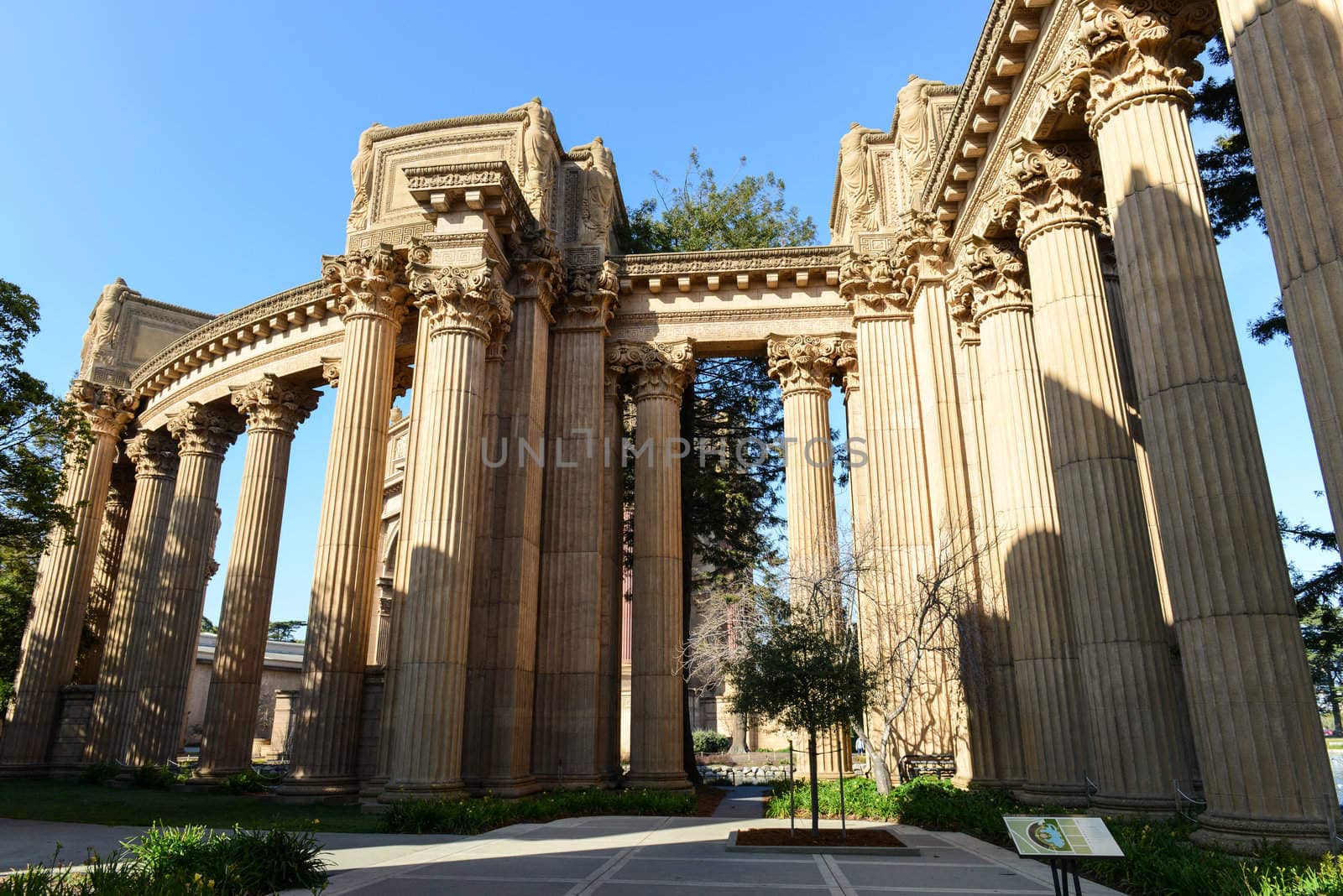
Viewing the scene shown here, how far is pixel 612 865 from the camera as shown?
11.7 meters

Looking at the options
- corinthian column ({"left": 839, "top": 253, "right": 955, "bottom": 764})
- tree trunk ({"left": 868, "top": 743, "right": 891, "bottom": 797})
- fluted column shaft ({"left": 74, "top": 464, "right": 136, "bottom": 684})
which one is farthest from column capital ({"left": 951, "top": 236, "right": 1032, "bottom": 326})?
fluted column shaft ({"left": 74, "top": 464, "right": 136, "bottom": 684})

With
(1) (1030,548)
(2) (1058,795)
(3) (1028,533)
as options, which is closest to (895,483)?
(3) (1028,533)

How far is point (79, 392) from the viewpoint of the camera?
32875 mm

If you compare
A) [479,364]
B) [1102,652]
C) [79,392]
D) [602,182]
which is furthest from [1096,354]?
[79,392]

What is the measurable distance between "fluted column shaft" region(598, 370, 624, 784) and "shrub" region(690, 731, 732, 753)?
97.4ft

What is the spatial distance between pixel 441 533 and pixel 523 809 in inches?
246

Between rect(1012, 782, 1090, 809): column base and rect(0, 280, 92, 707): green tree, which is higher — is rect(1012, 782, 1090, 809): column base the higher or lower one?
the lower one

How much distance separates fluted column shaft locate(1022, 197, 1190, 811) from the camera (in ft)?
42.1

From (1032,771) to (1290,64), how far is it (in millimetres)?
12424

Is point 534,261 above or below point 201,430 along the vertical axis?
above

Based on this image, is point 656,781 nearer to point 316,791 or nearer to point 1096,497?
point 316,791

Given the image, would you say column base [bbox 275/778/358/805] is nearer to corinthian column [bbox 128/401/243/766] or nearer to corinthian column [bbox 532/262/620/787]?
corinthian column [bbox 532/262/620/787]

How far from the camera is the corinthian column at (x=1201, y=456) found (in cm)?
973

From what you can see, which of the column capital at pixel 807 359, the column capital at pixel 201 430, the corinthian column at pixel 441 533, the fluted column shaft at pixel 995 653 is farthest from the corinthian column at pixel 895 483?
the column capital at pixel 201 430
